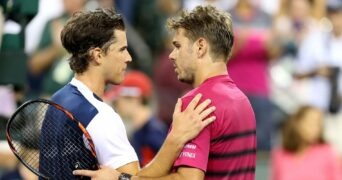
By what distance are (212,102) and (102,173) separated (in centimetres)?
70

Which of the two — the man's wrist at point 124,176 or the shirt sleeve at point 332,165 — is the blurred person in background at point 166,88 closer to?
the shirt sleeve at point 332,165

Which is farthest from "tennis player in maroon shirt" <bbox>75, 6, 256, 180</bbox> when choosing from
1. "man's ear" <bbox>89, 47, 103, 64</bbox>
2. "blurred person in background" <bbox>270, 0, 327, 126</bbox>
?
"blurred person in background" <bbox>270, 0, 327, 126</bbox>

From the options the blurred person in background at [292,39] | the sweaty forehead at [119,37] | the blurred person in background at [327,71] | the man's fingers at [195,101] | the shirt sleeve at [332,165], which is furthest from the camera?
the blurred person in background at [292,39]

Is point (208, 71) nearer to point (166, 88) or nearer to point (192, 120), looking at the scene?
point (192, 120)

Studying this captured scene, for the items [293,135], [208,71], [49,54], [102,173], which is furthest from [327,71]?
[102,173]

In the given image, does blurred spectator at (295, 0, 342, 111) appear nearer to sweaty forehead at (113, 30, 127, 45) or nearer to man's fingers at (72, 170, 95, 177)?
sweaty forehead at (113, 30, 127, 45)

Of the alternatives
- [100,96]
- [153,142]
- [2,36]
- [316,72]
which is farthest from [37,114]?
[316,72]

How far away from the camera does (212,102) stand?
6039 mm

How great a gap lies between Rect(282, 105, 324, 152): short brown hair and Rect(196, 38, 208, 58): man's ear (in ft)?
15.0

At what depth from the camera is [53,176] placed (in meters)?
6.06

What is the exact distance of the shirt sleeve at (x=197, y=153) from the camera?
19.5ft

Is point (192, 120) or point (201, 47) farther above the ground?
point (201, 47)

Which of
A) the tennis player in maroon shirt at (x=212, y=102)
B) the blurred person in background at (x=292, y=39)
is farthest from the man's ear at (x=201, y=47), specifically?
the blurred person in background at (x=292, y=39)

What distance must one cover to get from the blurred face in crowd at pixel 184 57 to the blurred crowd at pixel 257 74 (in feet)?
10.3
